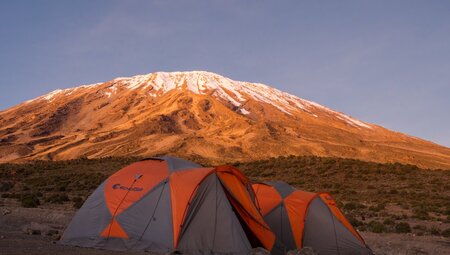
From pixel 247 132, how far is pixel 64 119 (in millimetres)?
33271

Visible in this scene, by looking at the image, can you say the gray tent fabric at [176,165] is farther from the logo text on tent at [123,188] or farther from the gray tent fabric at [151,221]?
the logo text on tent at [123,188]

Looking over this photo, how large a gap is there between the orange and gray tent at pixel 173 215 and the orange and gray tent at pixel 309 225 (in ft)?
3.69

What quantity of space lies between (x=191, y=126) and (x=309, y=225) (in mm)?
57580

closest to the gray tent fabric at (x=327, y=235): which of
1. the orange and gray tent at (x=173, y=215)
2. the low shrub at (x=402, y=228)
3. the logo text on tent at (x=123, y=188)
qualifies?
the orange and gray tent at (x=173, y=215)

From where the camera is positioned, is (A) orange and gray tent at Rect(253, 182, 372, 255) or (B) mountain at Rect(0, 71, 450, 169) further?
(B) mountain at Rect(0, 71, 450, 169)

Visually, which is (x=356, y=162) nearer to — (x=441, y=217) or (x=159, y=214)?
(x=441, y=217)

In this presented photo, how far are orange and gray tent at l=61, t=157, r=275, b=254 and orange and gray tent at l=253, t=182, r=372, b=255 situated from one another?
113cm

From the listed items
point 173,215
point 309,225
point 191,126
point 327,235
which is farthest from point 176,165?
point 191,126

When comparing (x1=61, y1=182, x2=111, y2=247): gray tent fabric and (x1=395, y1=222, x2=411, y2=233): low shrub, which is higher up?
(x1=61, y1=182, x2=111, y2=247): gray tent fabric

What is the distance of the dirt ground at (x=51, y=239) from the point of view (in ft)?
26.7

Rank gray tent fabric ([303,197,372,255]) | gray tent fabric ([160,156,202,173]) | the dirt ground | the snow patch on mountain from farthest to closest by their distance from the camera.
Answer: the snow patch on mountain
gray tent fabric ([303,197,372,255])
gray tent fabric ([160,156,202,173])
the dirt ground

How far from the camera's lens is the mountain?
185 ft

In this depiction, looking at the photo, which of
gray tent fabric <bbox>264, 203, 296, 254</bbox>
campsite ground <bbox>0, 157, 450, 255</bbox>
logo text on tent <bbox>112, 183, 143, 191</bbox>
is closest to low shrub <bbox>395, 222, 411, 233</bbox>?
campsite ground <bbox>0, 157, 450, 255</bbox>

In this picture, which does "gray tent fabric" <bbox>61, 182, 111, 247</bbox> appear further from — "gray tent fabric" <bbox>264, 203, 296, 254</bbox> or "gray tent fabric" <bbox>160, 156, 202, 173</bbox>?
"gray tent fabric" <bbox>264, 203, 296, 254</bbox>
